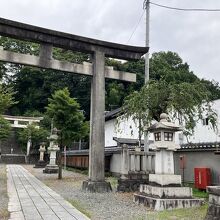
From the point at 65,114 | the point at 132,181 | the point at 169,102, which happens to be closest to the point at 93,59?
the point at 169,102

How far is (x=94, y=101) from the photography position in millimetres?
14758

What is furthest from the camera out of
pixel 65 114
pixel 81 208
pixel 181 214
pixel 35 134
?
pixel 35 134

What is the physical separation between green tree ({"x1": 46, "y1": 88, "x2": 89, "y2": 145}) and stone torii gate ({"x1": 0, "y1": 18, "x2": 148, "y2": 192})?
5306mm

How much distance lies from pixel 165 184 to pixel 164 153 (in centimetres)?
110

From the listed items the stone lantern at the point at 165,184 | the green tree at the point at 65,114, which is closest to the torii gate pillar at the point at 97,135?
the stone lantern at the point at 165,184

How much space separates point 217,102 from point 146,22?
13.0 meters

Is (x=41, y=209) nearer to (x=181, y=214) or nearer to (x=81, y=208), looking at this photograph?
(x=81, y=208)

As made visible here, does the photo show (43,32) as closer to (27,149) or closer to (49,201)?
(49,201)

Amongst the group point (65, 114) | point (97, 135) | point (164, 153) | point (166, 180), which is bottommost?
point (166, 180)

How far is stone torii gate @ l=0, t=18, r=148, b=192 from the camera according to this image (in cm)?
1353

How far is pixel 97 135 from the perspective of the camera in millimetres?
14422

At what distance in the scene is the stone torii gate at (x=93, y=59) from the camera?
13.5m

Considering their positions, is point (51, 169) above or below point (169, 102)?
below

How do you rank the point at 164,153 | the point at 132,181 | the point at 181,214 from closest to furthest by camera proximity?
the point at 181,214 < the point at 164,153 < the point at 132,181
